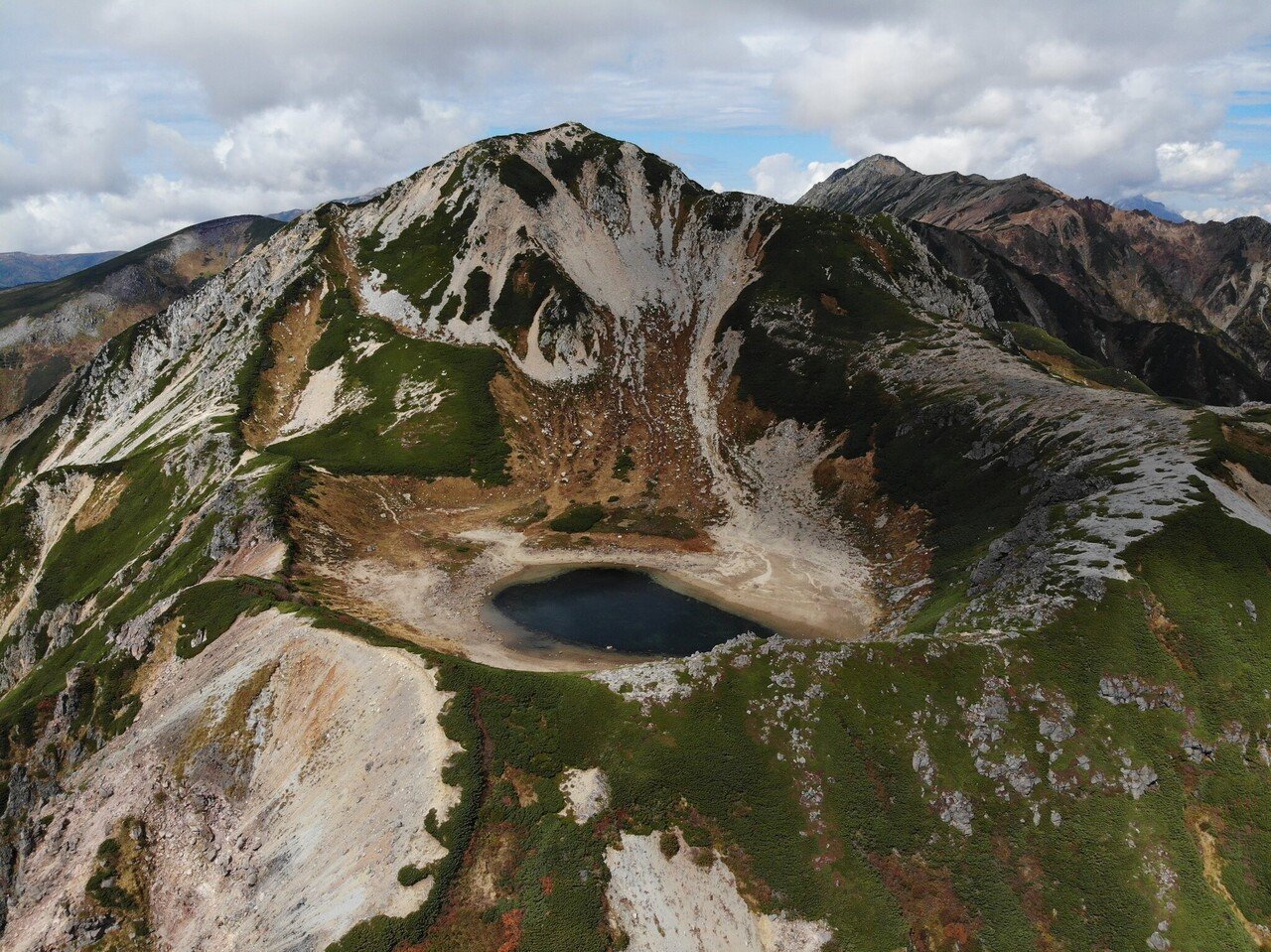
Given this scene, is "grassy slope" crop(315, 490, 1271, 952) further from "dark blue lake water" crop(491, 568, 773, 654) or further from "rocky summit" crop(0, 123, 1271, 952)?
"dark blue lake water" crop(491, 568, 773, 654)

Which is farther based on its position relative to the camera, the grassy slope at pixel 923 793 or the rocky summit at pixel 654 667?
the rocky summit at pixel 654 667

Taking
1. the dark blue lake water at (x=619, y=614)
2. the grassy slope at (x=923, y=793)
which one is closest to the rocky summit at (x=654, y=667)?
the grassy slope at (x=923, y=793)

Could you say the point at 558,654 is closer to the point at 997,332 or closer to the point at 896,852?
the point at 896,852

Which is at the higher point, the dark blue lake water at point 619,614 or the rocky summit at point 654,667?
the rocky summit at point 654,667

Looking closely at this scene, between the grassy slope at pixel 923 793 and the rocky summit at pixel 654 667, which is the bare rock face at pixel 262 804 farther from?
the grassy slope at pixel 923 793

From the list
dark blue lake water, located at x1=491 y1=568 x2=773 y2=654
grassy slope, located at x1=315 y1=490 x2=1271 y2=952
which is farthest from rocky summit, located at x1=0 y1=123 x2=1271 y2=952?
dark blue lake water, located at x1=491 y1=568 x2=773 y2=654

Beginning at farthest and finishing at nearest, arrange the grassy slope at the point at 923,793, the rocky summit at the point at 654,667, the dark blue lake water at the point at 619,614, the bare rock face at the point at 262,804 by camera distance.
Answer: the dark blue lake water at the point at 619,614 → the bare rock face at the point at 262,804 → the rocky summit at the point at 654,667 → the grassy slope at the point at 923,793

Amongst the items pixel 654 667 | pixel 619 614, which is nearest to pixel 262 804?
pixel 654 667

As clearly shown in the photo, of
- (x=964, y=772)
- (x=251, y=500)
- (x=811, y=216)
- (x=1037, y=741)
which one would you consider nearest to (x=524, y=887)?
(x=964, y=772)
